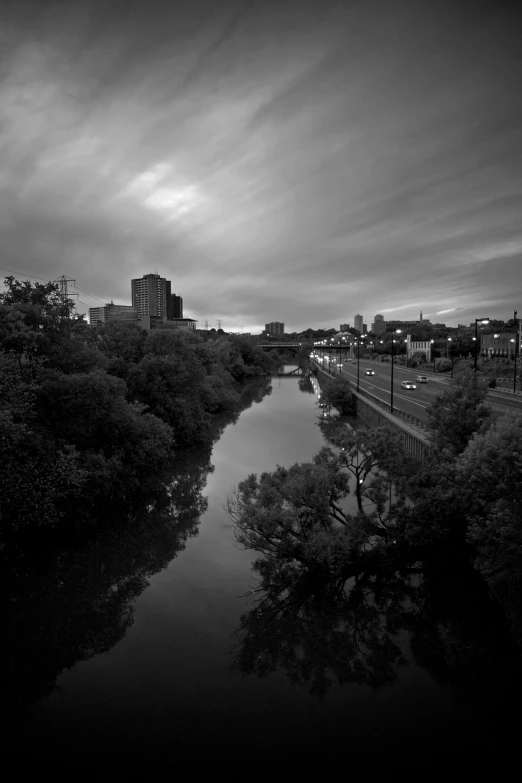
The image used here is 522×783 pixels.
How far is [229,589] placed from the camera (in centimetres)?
1636

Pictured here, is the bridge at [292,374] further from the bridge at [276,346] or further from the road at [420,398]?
the road at [420,398]

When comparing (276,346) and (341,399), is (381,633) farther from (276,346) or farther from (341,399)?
(276,346)

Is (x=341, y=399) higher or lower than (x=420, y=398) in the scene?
lower

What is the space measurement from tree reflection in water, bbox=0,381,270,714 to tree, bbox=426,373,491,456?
11212mm

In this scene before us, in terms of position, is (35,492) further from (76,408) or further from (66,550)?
(76,408)

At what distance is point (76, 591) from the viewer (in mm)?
16203

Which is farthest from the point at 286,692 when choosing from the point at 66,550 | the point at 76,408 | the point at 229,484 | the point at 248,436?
the point at 248,436

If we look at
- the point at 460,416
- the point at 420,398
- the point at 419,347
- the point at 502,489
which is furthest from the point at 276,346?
the point at 502,489

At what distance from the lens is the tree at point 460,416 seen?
1767 centimetres

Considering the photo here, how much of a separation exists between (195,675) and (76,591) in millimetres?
6161

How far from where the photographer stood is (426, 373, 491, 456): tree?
17.7 metres

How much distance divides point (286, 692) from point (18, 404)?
43.3 ft

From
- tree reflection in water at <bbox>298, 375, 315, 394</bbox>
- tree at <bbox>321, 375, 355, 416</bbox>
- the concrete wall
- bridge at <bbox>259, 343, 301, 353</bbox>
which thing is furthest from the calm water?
bridge at <bbox>259, 343, 301, 353</bbox>

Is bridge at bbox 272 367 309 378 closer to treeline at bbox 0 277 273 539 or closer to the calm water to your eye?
treeline at bbox 0 277 273 539
